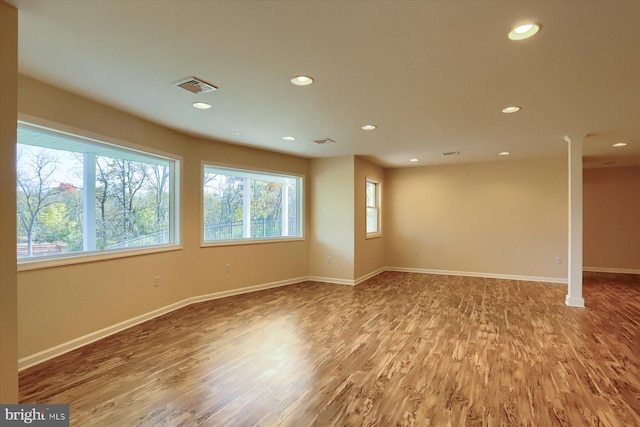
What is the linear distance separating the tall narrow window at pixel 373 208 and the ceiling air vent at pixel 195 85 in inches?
182

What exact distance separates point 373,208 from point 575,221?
3.73m

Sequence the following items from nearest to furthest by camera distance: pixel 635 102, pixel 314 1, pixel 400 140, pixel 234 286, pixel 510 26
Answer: pixel 314 1 → pixel 510 26 → pixel 635 102 → pixel 400 140 → pixel 234 286

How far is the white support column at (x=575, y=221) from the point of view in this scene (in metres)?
4.45

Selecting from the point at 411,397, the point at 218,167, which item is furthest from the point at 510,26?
the point at 218,167

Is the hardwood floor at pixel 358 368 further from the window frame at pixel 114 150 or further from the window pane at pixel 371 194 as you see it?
the window pane at pixel 371 194

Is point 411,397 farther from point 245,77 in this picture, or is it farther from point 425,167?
→ point 425,167

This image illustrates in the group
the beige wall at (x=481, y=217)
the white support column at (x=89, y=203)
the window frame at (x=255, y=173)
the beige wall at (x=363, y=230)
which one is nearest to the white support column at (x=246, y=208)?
the window frame at (x=255, y=173)

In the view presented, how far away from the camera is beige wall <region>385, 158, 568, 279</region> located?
6277mm

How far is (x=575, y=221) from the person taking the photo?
176 inches

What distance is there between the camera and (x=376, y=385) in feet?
7.97

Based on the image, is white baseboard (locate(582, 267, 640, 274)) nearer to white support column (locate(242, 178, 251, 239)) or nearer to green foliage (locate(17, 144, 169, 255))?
white support column (locate(242, 178, 251, 239))

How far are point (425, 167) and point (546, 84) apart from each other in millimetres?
4656

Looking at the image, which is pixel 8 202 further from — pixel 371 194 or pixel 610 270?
pixel 610 270

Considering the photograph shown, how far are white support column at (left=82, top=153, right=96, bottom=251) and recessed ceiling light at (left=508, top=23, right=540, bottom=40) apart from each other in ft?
12.9
